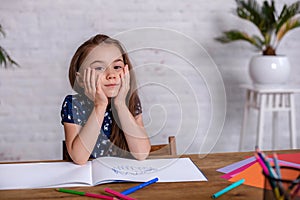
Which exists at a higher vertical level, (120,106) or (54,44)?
(54,44)

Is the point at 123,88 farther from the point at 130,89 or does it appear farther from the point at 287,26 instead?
the point at 287,26

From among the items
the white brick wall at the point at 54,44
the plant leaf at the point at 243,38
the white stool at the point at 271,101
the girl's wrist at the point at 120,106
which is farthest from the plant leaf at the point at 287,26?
the girl's wrist at the point at 120,106

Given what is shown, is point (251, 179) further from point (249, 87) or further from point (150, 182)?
point (249, 87)

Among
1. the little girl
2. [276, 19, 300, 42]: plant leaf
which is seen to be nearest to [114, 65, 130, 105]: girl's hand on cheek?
the little girl

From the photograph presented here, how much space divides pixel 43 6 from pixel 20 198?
1807 mm

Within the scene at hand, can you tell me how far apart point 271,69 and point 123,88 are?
4.10 feet

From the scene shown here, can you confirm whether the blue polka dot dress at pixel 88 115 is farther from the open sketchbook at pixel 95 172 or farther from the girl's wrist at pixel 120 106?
the open sketchbook at pixel 95 172

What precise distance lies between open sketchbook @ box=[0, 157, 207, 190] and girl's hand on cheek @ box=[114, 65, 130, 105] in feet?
0.70

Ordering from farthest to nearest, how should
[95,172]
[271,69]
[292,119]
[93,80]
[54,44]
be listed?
[54,44] < [292,119] < [271,69] < [93,80] < [95,172]

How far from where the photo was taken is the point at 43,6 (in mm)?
2465

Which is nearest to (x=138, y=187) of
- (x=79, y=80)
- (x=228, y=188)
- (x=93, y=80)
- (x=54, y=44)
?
(x=228, y=188)

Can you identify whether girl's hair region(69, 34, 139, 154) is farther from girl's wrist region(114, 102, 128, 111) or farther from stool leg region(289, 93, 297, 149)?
stool leg region(289, 93, 297, 149)

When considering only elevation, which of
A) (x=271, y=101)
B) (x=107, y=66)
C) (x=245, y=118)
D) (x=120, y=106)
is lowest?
(x=245, y=118)

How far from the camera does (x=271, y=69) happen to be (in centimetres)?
226
